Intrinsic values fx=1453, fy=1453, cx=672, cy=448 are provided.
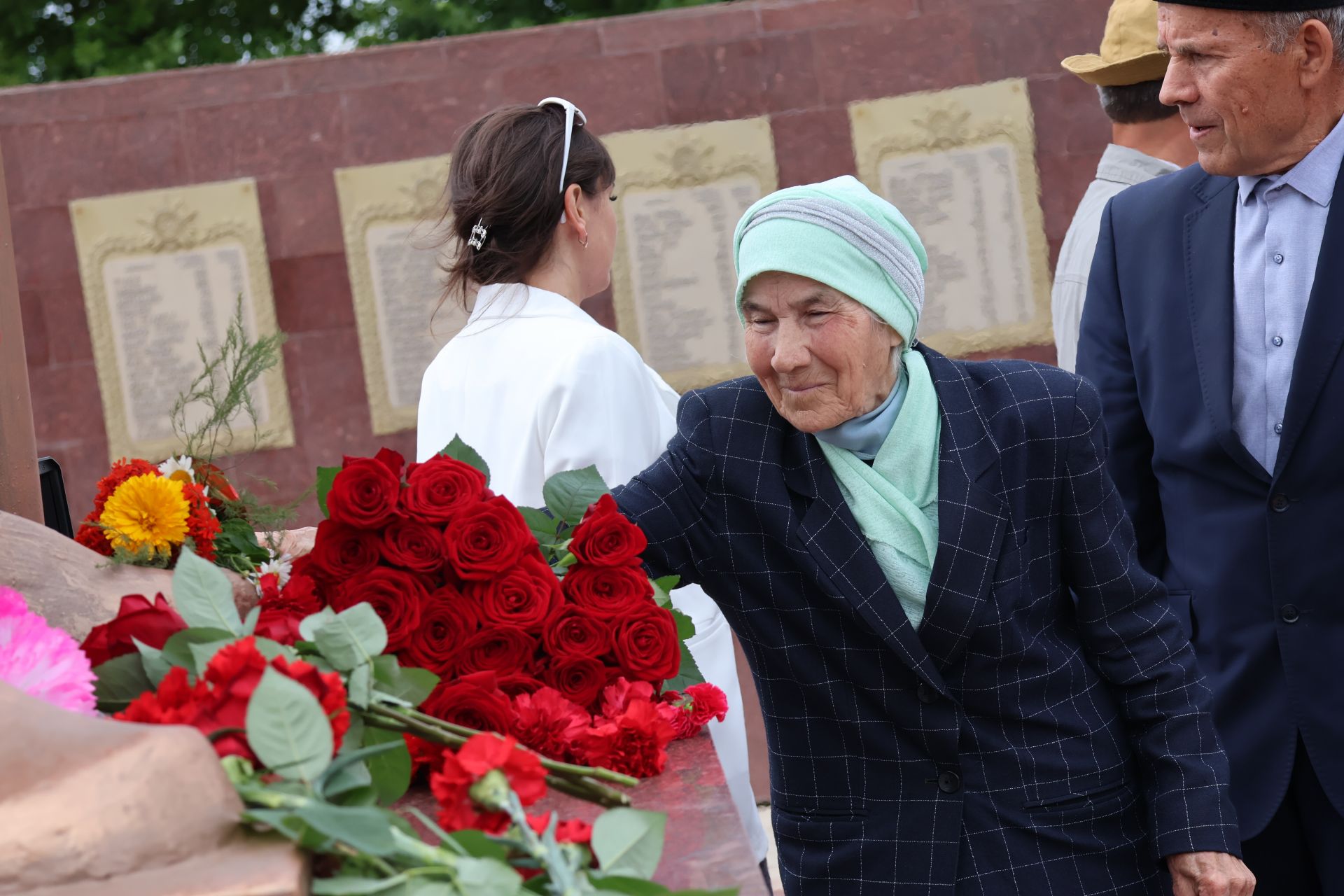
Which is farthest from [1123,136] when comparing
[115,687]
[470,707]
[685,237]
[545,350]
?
[115,687]

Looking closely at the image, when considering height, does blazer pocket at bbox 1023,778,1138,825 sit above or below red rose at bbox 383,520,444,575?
below

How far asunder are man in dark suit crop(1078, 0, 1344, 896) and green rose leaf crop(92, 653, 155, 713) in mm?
1817

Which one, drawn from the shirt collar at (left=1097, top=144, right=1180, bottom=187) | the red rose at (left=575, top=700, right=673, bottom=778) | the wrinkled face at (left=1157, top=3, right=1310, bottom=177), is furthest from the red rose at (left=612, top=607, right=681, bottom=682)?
the shirt collar at (left=1097, top=144, right=1180, bottom=187)

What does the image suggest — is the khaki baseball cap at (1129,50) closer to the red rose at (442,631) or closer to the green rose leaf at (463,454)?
the green rose leaf at (463,454)

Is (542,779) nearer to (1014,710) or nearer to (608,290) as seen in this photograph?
(1014,710)

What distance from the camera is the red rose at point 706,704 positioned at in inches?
61.8

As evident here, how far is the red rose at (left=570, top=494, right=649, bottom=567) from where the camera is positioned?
1.56 metres

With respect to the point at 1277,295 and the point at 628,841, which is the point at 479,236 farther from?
the point at 628,841

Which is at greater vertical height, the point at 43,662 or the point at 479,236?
the point at 479,236

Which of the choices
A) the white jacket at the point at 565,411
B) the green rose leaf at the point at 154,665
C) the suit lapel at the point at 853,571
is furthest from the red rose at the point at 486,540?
the white jacket at the point at 565,411

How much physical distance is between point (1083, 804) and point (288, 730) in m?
1.32

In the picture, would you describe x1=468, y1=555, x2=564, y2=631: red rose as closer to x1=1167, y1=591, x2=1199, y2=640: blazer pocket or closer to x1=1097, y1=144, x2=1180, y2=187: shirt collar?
x1=1167, y1=591, x2=1199, y2=640: blazer pocket

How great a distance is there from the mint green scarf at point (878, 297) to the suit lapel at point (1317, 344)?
0.69 meters

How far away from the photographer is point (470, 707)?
1.30 metres
